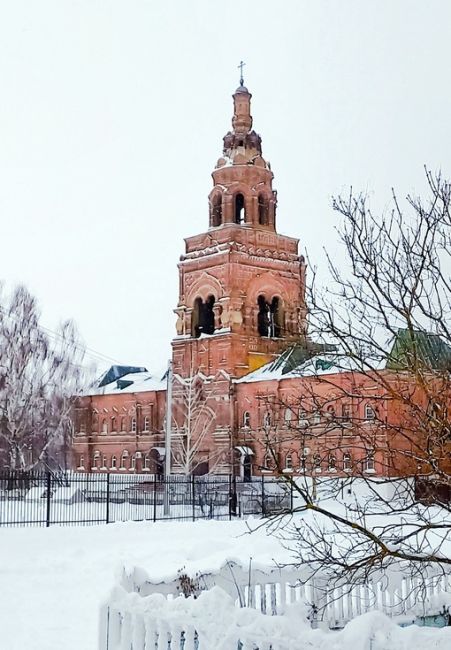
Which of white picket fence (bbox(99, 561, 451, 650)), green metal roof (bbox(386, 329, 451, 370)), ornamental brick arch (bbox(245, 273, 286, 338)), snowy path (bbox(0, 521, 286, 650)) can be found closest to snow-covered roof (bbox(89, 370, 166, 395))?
ornamental brick arch (bbox(245, 273, 286, 338))

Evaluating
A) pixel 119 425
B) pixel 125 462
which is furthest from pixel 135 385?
pixel 125 462

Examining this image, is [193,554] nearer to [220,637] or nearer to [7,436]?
[220,637]

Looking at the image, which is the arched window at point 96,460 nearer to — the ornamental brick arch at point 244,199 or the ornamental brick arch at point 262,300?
the ornamental brick arch at point 262,300

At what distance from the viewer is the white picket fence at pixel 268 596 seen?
6.69 m

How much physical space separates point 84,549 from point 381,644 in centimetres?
1376

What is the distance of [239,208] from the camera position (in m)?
54.6

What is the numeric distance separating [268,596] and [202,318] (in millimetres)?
45317

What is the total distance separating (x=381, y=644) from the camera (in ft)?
17.8

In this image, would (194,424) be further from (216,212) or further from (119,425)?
(216,212)

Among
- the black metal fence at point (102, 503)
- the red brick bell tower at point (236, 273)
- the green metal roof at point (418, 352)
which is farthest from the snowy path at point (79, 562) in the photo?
the red brick bell tower at point (236, 273)

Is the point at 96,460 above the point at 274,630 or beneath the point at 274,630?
above

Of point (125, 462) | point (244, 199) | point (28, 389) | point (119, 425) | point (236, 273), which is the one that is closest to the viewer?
point (28, 389)

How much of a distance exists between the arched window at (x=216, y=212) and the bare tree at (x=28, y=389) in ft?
48.9

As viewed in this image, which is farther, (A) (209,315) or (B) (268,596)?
(A) (209,315)
